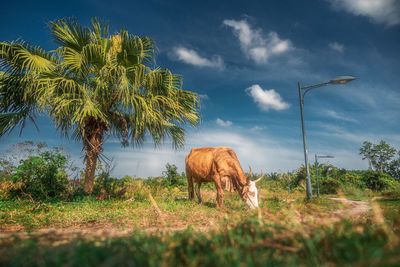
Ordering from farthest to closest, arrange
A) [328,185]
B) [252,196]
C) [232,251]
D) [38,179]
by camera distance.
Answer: [328,185], [38,179], [252,196], [232,251]

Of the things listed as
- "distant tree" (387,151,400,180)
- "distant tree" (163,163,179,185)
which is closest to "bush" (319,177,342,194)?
"distant tree" (163,163,179,185)

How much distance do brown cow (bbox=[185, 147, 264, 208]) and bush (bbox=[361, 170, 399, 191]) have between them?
58.4 feet

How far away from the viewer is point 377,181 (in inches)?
741

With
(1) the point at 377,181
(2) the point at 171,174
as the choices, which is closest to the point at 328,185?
(1) the point at 377,181

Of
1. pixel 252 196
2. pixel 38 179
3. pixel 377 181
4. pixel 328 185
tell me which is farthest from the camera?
pixel 377 181

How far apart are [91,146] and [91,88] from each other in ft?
7.23

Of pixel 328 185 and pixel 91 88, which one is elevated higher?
pixel 91 88

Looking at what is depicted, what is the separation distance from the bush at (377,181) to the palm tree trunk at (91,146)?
68.6 ft

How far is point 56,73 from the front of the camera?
7.99 metres

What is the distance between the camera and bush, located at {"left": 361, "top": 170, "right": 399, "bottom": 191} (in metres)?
18.2

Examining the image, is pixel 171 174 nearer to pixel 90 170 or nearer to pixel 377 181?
pixel 90 170

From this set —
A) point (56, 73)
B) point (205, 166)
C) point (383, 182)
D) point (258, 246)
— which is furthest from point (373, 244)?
point (383, 182)

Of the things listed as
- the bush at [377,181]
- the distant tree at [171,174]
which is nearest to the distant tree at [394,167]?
the bush at [377,181]

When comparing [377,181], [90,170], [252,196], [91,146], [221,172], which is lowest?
[377,181]
